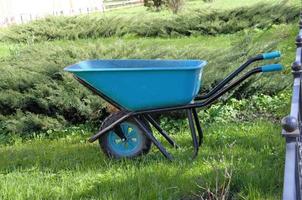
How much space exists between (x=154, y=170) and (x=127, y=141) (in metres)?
0.54

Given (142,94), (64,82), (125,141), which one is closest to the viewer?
(142,94)

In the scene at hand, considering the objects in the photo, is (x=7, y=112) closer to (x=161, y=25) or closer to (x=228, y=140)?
(x=228, y=140)

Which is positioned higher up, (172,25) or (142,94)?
(142,94)

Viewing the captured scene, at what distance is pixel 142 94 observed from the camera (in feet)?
13.3

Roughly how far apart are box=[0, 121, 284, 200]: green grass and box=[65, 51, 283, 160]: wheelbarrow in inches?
6.8

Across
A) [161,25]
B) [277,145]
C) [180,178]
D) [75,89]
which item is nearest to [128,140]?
[180,178]

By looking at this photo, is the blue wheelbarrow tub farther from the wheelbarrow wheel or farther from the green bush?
the green bush

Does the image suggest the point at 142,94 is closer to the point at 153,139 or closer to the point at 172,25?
the point at 153,139

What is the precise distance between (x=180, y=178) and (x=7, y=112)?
10.7ft

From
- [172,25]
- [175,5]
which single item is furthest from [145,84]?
[175,5]

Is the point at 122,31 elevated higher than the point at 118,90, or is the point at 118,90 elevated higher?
the point at 118,90

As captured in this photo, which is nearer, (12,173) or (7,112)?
(12,173)

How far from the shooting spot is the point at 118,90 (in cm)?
405

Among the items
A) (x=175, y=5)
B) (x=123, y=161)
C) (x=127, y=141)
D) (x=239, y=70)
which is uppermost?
(x=239, y=70)
